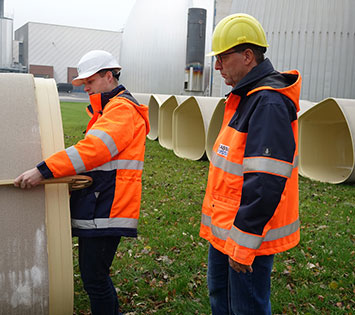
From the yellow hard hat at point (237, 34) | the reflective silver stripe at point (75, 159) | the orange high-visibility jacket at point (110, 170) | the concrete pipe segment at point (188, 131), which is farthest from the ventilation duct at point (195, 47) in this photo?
the yellow hard hat at point (237, 34)

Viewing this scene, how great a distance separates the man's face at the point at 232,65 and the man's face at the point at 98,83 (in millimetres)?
926

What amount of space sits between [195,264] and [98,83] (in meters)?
2.45

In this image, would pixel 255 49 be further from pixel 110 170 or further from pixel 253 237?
pixel 110 170

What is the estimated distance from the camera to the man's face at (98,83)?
10.00ft

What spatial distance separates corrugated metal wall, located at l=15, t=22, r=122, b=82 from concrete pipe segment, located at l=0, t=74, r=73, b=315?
5099 centimetres

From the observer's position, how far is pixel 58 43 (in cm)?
5419

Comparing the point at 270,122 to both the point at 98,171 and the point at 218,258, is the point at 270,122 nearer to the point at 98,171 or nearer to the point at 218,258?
the point at 218,258

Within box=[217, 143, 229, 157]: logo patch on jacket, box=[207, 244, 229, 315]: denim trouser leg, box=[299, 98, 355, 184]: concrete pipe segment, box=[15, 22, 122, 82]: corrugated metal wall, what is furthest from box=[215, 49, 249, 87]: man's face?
box=[15, 22, 122, 82]: corrugated metal wall

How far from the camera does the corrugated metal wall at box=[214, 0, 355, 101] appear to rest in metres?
13.5

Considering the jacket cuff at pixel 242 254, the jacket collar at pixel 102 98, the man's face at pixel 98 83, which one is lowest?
the jacket cuff at pixel 242 254

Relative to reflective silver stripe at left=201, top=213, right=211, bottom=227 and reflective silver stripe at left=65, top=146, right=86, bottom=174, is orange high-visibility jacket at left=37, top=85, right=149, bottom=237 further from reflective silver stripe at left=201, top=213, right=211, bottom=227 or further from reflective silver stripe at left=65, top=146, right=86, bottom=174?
reflective silver stripe at left=201, top=213, right=211, bottom=227

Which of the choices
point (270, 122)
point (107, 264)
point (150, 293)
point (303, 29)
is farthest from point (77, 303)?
point (303, 29)

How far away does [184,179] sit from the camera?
8609mm

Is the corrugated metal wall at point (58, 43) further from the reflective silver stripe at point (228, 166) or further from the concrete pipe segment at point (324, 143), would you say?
the reflective silver stripe at point (228, 166)
